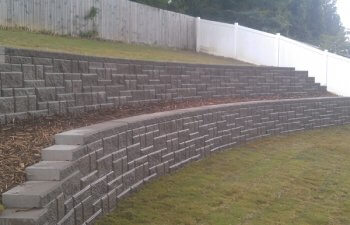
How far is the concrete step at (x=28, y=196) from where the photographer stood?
10.0 feet

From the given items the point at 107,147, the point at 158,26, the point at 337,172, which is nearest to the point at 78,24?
the point at 158,26

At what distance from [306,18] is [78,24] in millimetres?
22787

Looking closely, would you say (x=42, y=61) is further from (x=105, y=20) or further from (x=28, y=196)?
(x=105, y=20)

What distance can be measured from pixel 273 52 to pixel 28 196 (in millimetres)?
14302

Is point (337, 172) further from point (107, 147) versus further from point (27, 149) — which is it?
point (27, 149)

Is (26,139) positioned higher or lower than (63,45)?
lower

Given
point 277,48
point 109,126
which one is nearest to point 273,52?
point 277,48

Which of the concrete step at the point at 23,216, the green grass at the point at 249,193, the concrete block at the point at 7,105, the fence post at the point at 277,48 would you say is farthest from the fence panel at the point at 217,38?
the concrete step at the point at 23,216

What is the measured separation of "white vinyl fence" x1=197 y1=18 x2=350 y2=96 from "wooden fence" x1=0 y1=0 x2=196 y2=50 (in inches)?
30.5

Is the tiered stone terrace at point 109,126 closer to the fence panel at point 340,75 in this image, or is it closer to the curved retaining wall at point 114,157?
the curved retaining wall at point 114,157

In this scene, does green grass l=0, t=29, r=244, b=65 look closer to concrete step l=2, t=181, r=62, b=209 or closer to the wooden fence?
the wooden fence

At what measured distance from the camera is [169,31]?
56.1 ft

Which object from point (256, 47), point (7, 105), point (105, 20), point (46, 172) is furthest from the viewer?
point (256, 47)

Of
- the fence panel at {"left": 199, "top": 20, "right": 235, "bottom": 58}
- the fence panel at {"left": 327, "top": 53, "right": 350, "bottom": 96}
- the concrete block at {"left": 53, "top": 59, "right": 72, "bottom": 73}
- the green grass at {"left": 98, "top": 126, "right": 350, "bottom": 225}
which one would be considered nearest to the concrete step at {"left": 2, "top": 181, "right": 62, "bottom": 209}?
the green grass at {"left": 98, "top": 126, "right": 350, "bottom": 225}
